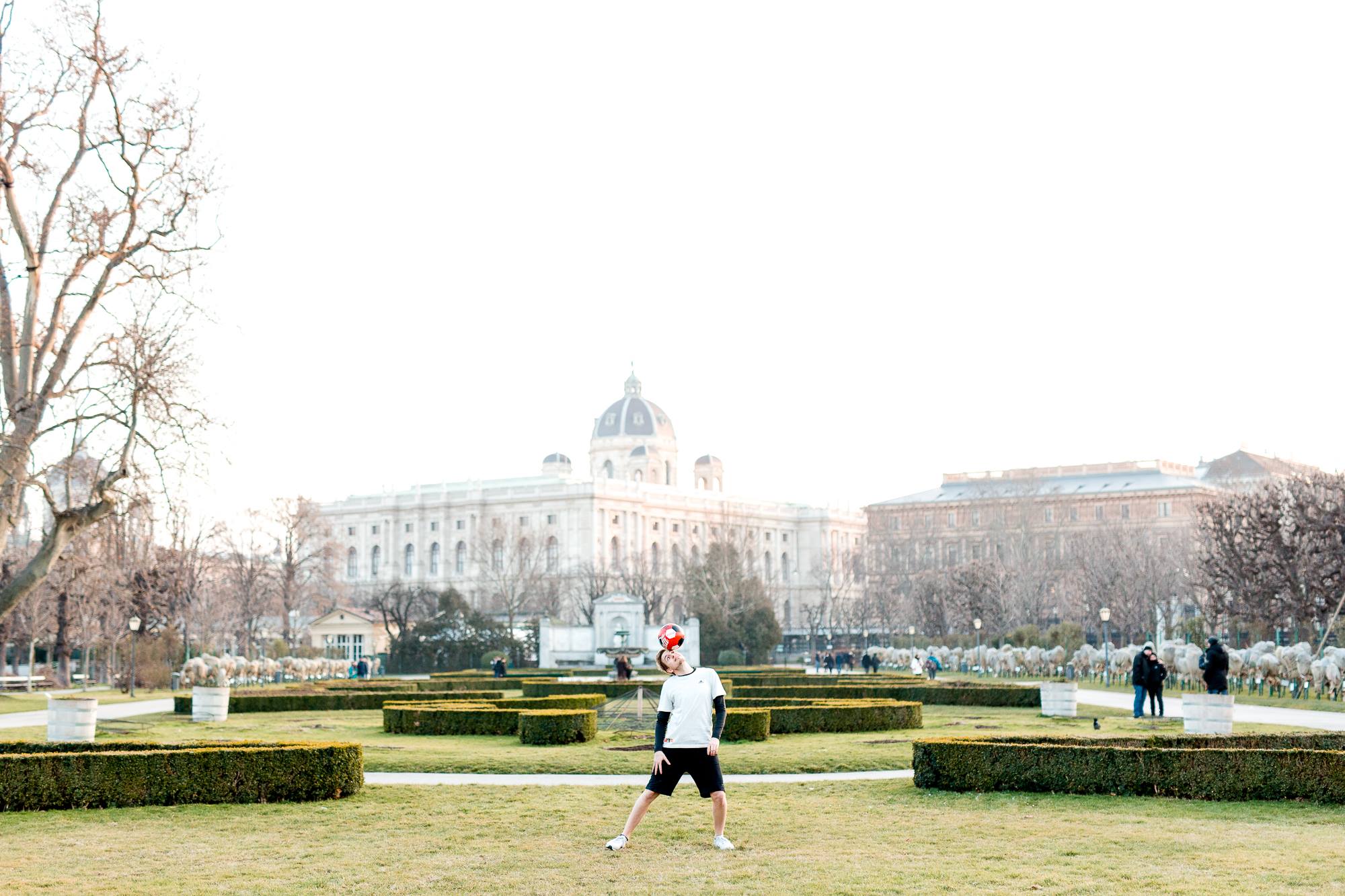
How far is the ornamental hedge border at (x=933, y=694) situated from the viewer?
3147 centimetres

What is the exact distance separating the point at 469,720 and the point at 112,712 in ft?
40.6

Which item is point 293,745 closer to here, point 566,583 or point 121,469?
point 121,469

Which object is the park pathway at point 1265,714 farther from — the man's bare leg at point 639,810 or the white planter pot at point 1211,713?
the man's bare leg at point 639,810

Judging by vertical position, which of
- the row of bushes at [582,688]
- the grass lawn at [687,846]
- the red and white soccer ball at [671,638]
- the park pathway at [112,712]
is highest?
the red and white soccer ball at [671,638]

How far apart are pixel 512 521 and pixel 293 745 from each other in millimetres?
109940

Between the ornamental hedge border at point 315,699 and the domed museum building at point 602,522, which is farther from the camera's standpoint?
the domed museum building at point 602,522

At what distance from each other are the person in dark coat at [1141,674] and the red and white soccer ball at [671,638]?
1553 centimetres

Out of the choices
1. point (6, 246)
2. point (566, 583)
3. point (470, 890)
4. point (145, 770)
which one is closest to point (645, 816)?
point (470, 890)

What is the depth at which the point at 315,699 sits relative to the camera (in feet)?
109

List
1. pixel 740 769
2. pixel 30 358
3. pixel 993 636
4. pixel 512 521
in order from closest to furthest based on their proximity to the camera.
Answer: pixel 740 769
pixel 30 358
pixel 993 636
pixel 512 521

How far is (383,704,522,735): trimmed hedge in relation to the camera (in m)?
24.1

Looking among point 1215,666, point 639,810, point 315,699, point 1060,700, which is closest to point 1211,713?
point 1215,666

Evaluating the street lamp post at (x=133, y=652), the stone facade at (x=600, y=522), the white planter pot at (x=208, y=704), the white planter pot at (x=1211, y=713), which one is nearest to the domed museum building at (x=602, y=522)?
the stone facade at (x=600, y=522)

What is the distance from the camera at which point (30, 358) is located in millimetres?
23172
